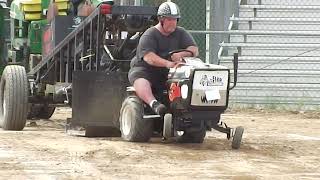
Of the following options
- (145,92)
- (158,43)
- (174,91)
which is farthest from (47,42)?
(174,91)

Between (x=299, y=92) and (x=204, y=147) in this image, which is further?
(x=299, y=92)

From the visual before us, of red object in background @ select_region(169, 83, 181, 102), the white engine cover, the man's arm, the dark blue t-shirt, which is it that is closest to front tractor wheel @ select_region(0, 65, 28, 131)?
the dark blue t-shirt

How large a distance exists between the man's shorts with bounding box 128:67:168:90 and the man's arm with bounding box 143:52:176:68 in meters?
0.17

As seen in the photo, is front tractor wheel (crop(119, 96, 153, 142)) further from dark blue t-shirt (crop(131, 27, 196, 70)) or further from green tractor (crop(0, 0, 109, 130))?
green tractor (crop(0, 0, 109, 130))

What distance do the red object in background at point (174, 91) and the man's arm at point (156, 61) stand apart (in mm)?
249

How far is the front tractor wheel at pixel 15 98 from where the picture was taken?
10.4m

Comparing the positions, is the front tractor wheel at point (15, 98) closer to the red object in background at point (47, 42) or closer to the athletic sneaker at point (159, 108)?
the red object in background at point (47, 42)

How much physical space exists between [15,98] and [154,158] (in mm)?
3400

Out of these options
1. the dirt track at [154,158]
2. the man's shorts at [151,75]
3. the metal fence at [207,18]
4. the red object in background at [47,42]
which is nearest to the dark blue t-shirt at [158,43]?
the man's shorts at [151,75]

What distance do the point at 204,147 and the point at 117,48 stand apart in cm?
201

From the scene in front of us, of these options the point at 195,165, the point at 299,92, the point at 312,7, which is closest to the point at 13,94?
the point at 195,165

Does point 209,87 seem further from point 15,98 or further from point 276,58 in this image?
point 276,58

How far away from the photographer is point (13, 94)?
10.4 metres

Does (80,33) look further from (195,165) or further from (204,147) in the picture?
(195,165)
